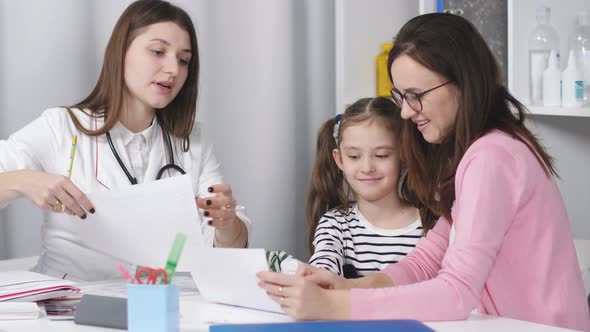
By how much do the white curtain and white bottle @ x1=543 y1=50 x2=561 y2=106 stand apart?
0.83 metres

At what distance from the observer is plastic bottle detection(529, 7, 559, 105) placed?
243cm

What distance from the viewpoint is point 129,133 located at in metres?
2.07

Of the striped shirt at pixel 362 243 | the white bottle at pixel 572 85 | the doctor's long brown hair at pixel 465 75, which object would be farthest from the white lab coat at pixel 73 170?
the white bottle at pixel 572 85

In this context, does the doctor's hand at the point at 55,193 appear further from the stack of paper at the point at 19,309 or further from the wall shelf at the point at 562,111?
the wall shelf at the point at 562,111

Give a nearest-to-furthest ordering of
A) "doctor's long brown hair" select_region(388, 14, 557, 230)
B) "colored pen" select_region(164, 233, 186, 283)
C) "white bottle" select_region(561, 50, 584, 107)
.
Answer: "colored pen" select_region(164, 233, 186, 283) < "doctor's long brown hair" select_region(388, 14, 557, 230) < "white bottle" select_region(561, 50, 584, 107)

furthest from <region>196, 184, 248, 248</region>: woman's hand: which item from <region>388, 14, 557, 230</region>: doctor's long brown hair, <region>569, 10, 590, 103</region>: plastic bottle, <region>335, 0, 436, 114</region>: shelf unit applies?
<region>569, 10, 590, 103</region>: plastic bottle

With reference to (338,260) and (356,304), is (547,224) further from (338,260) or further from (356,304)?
(338,260)

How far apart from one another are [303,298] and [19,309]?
500mm

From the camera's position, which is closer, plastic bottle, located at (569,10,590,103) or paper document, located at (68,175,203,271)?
paper document, located at (68,175,203,271)

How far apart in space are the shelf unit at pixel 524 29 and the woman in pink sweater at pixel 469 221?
90 centimetres

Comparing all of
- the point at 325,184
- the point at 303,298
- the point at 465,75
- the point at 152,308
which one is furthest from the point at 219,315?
the point at 325,184

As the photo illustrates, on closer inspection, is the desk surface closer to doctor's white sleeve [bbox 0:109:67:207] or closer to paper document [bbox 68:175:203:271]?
paper document [bbox 68:175:203:271]

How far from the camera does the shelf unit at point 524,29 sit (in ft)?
7.98

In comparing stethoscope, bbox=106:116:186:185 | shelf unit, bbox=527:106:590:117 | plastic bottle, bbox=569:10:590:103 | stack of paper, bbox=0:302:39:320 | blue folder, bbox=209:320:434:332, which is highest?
plastic bottle, bbox=569:10:590:103
